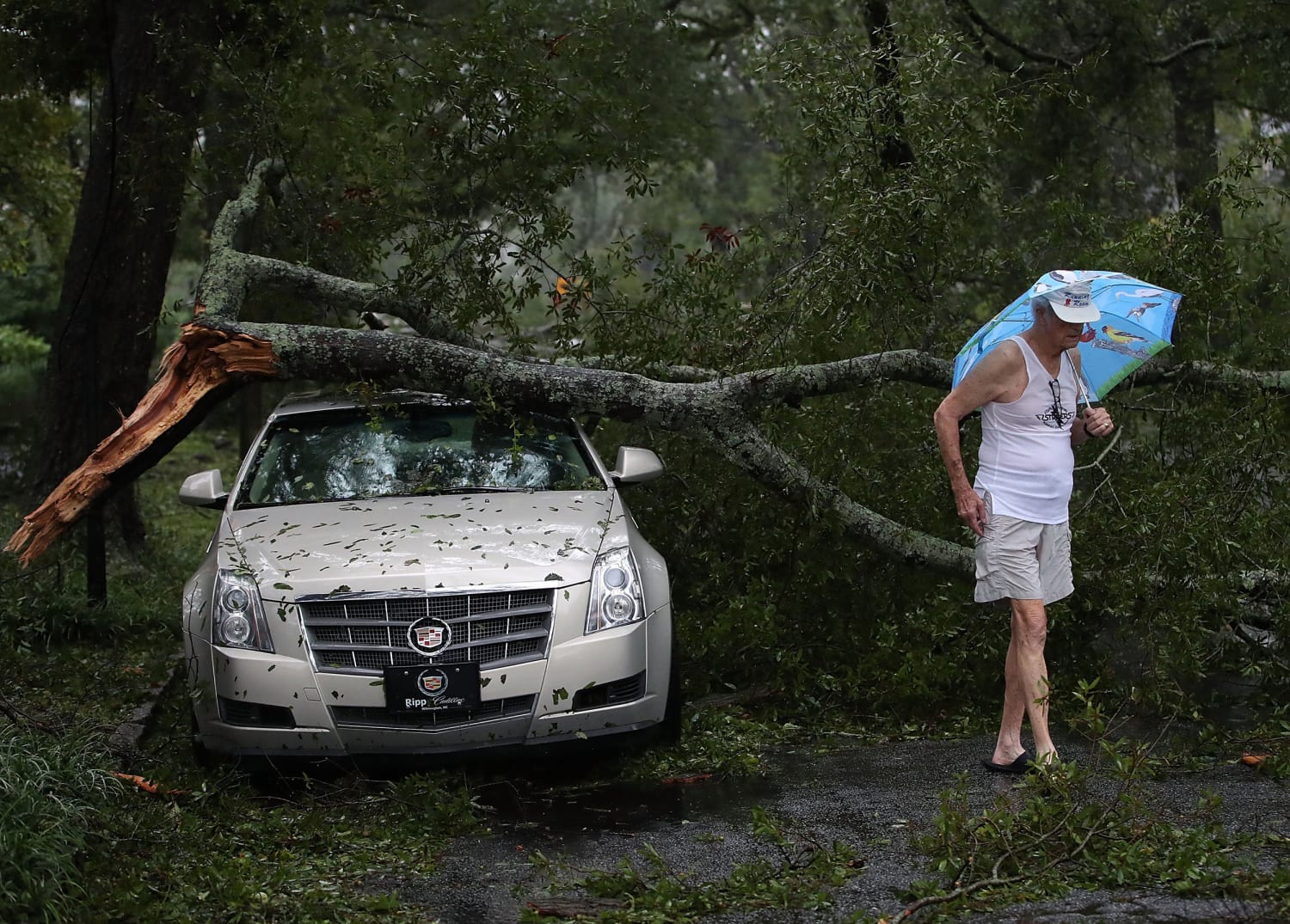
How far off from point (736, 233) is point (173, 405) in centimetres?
360

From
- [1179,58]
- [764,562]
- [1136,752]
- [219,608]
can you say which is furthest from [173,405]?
[1179,58]

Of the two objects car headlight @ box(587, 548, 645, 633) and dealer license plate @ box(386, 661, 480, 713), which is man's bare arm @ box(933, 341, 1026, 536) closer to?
car headlight @ box(587, 548, 645, 633)

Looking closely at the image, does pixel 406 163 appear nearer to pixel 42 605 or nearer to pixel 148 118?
pixel 148 118

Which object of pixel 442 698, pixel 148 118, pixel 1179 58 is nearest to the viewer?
pixel 442 698

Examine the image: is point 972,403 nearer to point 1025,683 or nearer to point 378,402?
point 1025,683

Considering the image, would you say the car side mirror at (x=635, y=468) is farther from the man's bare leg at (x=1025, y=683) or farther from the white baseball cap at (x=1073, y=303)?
the white baseball cap at (x=1073, y=303)

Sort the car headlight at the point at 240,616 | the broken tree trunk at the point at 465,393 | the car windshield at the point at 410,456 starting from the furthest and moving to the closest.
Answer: the broken tree trunk at the point at 465,393
the car windshield at the point at 410,456
the car headlight at the point at 240,616

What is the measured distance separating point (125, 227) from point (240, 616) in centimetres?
593

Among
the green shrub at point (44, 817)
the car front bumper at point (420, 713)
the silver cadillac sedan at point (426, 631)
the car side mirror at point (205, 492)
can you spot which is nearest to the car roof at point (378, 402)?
the car side mirror at point (205, 492)

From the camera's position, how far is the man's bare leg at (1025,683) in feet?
18.3

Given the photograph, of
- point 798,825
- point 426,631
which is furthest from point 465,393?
point 798,825

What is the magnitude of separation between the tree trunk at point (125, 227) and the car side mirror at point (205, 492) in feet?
11.3

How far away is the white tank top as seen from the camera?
562 cm

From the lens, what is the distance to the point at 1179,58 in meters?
13.5
